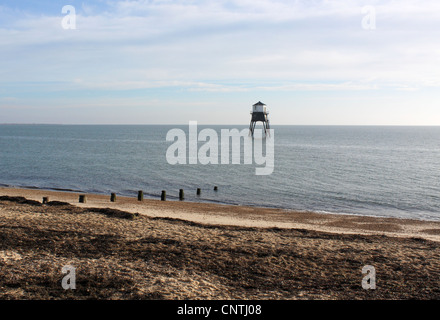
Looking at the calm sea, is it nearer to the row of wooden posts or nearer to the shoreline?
the row of wooden posts

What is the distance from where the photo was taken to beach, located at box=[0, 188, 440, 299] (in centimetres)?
923

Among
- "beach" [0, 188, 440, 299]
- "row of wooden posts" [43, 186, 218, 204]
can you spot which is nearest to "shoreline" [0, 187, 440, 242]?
"row of wooden posts" [43, 186, 218, 204]

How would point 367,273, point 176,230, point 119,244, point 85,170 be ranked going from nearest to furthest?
1. point 367,273
2. point 119,244
3. point 176,230
4. point 85,170

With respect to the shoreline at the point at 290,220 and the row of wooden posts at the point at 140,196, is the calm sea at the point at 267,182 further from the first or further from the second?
the shoreline at the point at 290,220

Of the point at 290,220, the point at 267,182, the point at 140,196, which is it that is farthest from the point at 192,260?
the point at 267,182

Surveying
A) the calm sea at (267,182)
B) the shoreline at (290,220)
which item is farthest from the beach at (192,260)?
the calm sea at (267,182)

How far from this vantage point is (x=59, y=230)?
46.3 ft

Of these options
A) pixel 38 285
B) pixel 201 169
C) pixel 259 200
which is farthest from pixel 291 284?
pixel 201 169

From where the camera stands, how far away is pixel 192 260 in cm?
1141

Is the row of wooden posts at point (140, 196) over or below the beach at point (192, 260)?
below

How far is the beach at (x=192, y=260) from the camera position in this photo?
923 centimetres

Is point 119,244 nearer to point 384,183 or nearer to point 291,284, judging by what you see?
point 291,284

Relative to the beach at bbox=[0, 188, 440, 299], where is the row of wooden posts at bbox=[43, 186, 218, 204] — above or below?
below

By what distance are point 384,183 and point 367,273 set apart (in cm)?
3369
